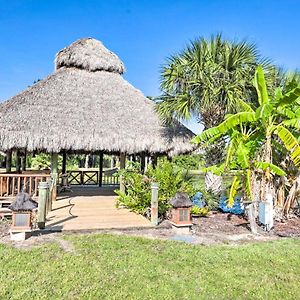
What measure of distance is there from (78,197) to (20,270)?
7049mm

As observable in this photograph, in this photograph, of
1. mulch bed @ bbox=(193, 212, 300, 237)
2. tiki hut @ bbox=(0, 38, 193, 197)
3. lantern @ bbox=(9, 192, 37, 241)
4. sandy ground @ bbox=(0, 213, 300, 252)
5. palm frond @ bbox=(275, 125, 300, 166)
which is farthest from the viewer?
tiki hut @ bbox=(0, 38, 193, 197)

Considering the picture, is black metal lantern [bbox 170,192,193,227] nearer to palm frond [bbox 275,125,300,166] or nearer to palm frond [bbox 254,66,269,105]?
palm frond [bbox 275,125,300,166]

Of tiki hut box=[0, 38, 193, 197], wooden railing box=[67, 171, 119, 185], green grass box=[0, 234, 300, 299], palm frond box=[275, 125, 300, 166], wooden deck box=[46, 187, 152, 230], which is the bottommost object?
green grass box=[0, 234, 300, 299]

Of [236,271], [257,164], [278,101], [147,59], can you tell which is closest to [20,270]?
[236,271]

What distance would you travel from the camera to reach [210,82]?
364 inches

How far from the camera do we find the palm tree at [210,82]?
30.5 feet

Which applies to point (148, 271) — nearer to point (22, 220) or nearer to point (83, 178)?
point (22, 220)

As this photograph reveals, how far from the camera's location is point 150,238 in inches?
245

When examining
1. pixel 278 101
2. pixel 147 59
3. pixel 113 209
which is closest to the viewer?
pixel 278 101

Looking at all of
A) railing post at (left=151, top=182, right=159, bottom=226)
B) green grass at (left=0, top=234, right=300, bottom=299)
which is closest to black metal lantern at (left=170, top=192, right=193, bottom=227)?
railing post at (left=151, top=182, right=159, bottom=226)

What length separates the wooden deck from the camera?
694cm

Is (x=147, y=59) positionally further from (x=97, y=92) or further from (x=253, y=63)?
(x=253, y=63)

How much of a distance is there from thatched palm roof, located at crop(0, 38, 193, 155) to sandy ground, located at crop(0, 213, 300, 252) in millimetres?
3119

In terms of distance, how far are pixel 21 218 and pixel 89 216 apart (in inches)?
90.3
